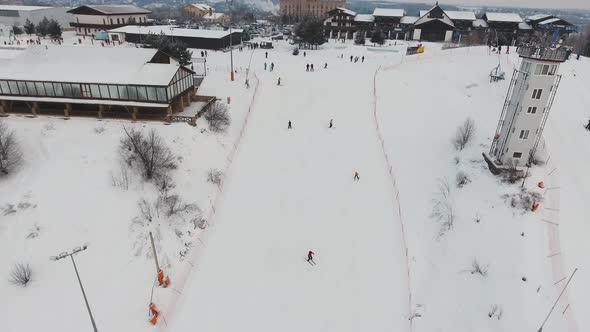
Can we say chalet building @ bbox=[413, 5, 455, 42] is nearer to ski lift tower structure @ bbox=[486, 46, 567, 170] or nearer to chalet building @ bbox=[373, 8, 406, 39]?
chalet building @ bbox=[373, 8, 406, 39]

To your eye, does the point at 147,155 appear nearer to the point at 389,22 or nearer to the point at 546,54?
the point at 546,54

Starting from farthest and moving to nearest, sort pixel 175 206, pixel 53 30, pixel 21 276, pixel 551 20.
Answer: pixel 551 20 → pixel 53 30 → pixel 175 206 → pixel 21 276

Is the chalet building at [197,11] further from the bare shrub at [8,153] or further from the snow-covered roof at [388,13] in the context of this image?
the bare shrub at [8,153]

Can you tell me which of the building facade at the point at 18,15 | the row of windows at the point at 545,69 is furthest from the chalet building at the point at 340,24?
the building facade at the point at 18,15

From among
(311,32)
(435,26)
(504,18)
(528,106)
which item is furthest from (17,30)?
(504,18)

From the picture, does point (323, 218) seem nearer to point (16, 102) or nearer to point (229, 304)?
point (229, 304)

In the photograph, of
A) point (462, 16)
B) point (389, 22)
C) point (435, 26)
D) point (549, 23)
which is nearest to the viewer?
point (549, 23)
